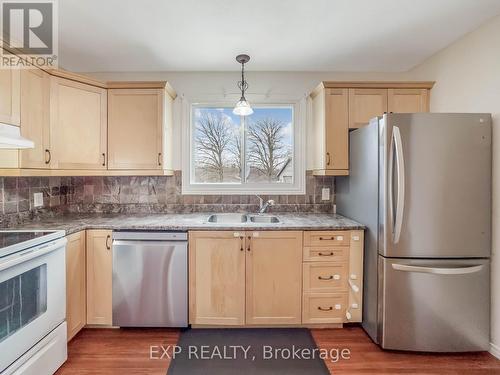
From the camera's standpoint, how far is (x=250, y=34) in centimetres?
215

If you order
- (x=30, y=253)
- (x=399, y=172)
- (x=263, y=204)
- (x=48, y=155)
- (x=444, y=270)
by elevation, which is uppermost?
(x=48, y=155)

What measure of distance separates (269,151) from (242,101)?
0.85 m

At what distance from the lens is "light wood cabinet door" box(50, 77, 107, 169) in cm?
219

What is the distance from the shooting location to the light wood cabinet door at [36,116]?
1.90 meters

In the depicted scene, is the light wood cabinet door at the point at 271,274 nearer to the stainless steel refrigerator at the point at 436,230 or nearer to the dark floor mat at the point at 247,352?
the dark floor mat at the point at 247,352

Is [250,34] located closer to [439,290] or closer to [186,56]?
[186,56]

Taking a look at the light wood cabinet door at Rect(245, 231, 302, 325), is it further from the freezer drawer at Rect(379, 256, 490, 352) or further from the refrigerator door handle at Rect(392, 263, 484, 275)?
the refrigerator door handle at Rect(392, 263, 484, 275)

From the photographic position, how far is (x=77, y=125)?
7.66 feet

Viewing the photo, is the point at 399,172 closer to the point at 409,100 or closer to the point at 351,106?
the point at 351,106

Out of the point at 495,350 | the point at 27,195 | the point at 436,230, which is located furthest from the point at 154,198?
the point at 495,350

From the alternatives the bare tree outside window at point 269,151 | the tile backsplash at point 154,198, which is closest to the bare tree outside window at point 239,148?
the bare tree outside window at point 269,151

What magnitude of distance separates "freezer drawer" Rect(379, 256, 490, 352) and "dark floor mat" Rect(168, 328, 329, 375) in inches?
24.8

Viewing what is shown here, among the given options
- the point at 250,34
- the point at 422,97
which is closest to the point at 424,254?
the point at 422,97

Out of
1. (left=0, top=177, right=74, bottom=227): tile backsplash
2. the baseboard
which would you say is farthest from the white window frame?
the baseboard
